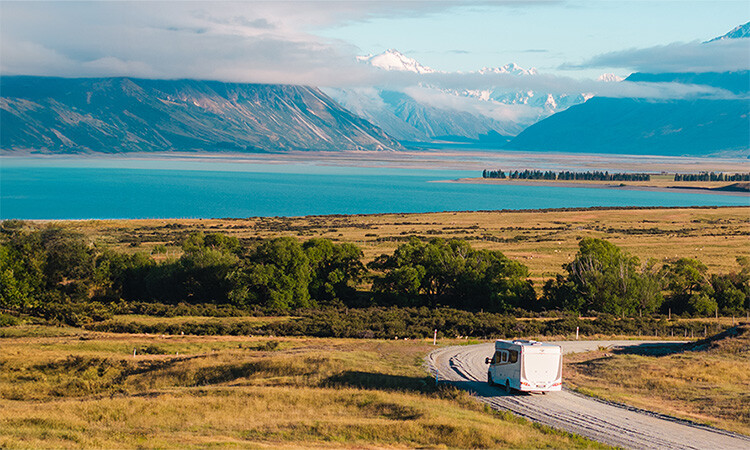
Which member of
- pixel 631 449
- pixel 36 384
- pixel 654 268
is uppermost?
pixel 654 268

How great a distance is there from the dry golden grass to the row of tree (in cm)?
2023

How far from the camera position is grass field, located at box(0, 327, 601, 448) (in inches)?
843

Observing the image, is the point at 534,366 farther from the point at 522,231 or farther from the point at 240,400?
the point at 522,231

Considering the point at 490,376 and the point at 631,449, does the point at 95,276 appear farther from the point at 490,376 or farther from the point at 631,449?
the point at 631,449

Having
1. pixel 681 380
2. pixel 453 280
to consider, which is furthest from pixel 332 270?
pixel 681 380

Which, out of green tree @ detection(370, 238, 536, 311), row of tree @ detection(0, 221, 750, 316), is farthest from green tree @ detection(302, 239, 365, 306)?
green tree @ detection(370, 238, 536, 311)

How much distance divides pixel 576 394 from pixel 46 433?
63.4 ft

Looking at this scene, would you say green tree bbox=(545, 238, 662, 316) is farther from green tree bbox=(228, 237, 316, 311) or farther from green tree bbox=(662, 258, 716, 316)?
green tree bbox=(228, 237, 316, 311)

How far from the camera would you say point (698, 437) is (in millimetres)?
22688

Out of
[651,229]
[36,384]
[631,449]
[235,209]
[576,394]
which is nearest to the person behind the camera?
[631,449]

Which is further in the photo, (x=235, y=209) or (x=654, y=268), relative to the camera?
(x=235, y=209)

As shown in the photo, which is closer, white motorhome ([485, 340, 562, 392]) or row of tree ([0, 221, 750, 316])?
white motorhome ([485, 340, 562, 392])

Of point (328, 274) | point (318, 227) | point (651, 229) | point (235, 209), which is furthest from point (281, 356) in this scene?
point (235, 209)

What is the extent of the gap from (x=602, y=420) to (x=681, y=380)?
28.1ft
